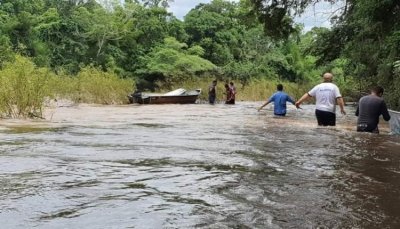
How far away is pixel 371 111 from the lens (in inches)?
431

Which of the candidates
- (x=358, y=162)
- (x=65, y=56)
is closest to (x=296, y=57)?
(x=65, y=56)

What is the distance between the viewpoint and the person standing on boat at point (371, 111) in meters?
10.8

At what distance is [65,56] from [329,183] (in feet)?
134

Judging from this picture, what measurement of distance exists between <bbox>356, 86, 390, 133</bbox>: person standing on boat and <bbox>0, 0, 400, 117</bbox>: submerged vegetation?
9.68m

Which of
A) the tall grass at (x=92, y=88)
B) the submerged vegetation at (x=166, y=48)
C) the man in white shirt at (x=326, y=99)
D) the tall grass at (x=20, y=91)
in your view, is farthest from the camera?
the tall grass at (x=92, y=88)

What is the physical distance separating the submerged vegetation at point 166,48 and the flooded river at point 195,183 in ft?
42.3

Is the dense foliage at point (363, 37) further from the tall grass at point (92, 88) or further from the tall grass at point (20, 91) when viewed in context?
the tall grass at point (92, 88)

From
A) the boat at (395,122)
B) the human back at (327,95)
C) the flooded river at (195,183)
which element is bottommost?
the flooded river at (195,183)

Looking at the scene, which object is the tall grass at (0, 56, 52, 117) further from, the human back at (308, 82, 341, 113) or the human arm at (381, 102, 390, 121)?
the human arm at (381, 102, 390, 121)

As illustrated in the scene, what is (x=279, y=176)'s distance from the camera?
591cm

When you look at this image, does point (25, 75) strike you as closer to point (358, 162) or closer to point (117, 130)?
point (117, 130)

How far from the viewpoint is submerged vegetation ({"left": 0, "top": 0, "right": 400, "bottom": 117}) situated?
2362cm

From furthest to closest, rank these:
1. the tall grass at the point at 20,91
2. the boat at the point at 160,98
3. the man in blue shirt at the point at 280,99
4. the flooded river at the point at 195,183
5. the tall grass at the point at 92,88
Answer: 1. the boat at the point at 160,98
2. the tall grass at the point at 92,88
3. the man in blue shirt at the point at 280,99
4. the tall grass at the point at 20,91
5. the flooded river at the point at 195,183

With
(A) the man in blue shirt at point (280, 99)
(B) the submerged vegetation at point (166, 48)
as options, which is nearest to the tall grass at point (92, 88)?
(B) the submerged vegetation at point (166, 48)
